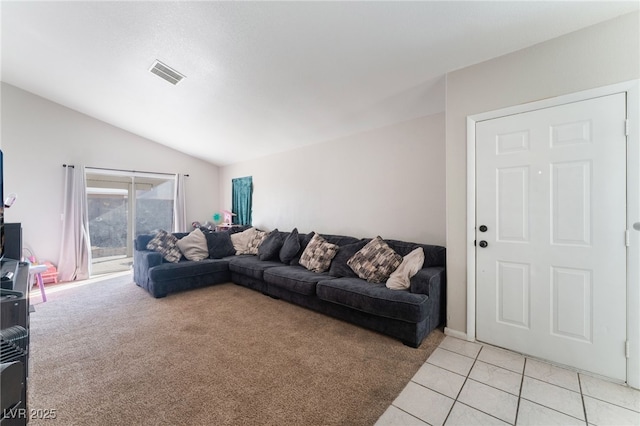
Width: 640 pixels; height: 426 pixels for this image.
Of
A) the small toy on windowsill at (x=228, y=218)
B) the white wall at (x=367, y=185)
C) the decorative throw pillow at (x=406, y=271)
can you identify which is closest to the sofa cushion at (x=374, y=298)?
the decorative throw pillow at (x=406, y=271)

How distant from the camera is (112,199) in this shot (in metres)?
4.95

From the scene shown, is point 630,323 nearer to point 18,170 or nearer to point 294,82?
point 294,82

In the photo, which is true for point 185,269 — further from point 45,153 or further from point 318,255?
point 45,153

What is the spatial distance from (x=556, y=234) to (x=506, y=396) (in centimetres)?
123

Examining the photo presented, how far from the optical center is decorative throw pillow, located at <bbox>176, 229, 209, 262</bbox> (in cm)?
409

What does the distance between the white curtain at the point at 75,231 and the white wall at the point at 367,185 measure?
122 inches

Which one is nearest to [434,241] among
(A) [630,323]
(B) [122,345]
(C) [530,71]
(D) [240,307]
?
(A) [630,323]

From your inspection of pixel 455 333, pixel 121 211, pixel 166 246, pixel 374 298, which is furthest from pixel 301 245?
pixel 121 211

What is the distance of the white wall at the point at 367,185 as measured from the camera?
10.1 ft

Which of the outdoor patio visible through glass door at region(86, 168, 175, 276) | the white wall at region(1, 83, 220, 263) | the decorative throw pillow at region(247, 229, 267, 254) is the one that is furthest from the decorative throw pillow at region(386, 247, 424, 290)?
the white wall at region(1, 83, 220, 263)

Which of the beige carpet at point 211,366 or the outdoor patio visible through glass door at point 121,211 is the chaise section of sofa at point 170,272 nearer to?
the beige carpet at point 211,366

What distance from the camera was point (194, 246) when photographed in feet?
13.7

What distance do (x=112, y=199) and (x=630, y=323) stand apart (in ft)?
22.9

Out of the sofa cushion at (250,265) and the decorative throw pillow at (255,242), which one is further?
the decorative throw pillow at (255,242)
